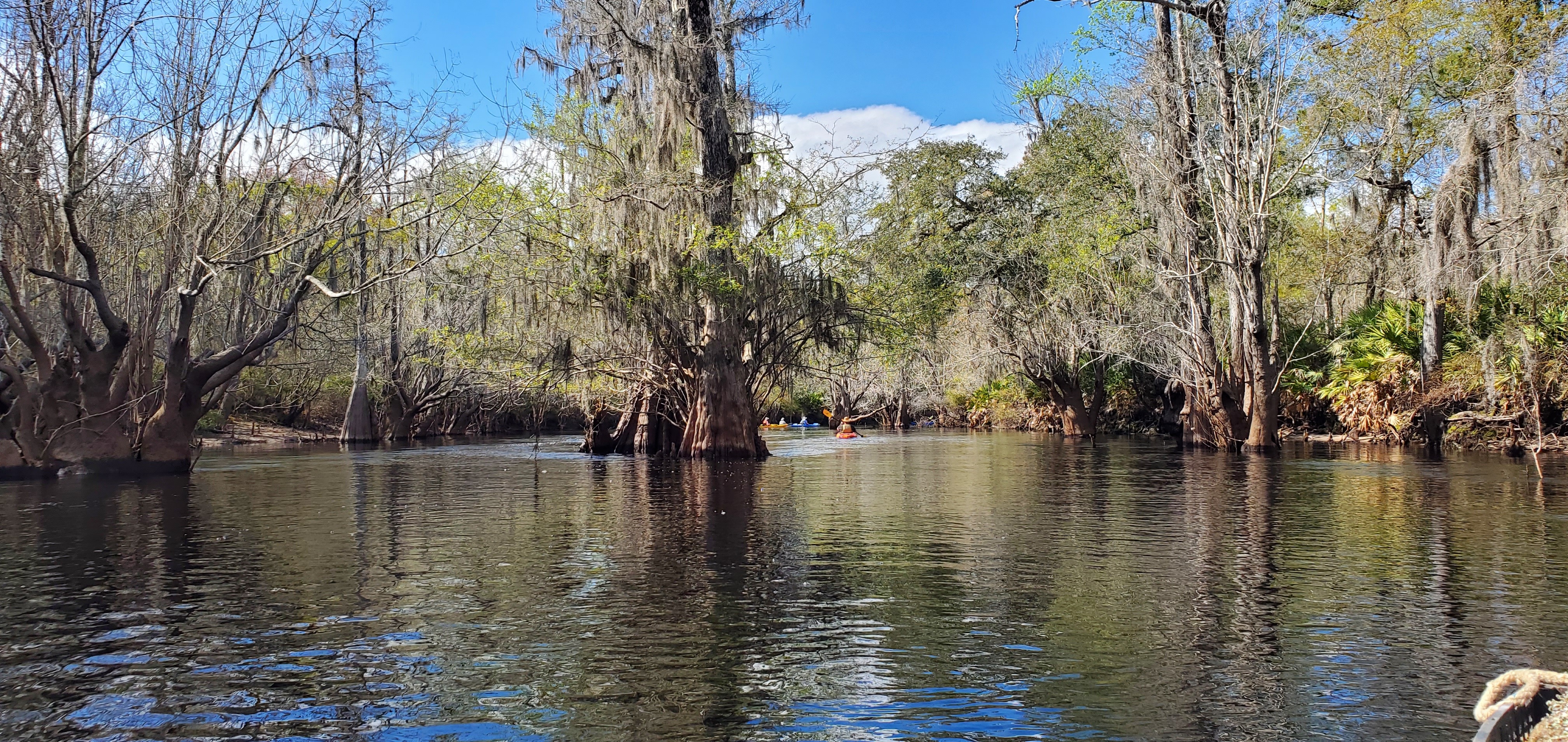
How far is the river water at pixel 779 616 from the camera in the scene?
19.7 ft

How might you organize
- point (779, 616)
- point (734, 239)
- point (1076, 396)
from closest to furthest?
1. point (779, 616)
2. point (734, 239)
3. point (1076, 396)

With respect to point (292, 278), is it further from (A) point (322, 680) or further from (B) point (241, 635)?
(A) point (322, 680)

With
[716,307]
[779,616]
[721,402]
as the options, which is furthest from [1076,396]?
[779,616]

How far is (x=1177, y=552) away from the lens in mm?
11641

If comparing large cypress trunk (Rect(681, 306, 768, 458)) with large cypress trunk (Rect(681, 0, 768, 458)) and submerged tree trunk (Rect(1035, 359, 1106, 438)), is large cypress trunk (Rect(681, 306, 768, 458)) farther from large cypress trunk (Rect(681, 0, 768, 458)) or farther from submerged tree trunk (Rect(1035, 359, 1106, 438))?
submerged tree trunk (Rect(1035, 359, 1106, 438))

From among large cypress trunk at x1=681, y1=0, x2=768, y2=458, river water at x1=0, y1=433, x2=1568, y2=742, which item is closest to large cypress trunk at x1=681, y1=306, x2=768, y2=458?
large cypress trunk at x1=681, y1=0, x2=768, y2=458

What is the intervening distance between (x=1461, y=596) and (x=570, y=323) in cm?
2068

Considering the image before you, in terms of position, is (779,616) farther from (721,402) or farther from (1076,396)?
(1076,396)

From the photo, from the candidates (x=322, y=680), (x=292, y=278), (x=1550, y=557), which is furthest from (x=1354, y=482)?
(x=292, y=278)

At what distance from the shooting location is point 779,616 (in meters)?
8.56

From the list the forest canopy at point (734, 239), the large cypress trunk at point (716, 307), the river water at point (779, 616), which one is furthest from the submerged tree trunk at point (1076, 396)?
the river water at point (779, 616)

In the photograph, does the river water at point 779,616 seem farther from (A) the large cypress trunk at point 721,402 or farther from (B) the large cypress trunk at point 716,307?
(A) the large cypress trunk at point 721,402

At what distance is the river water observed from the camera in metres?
6.01

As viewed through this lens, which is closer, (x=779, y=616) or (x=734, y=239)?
(x=779, y=616)
